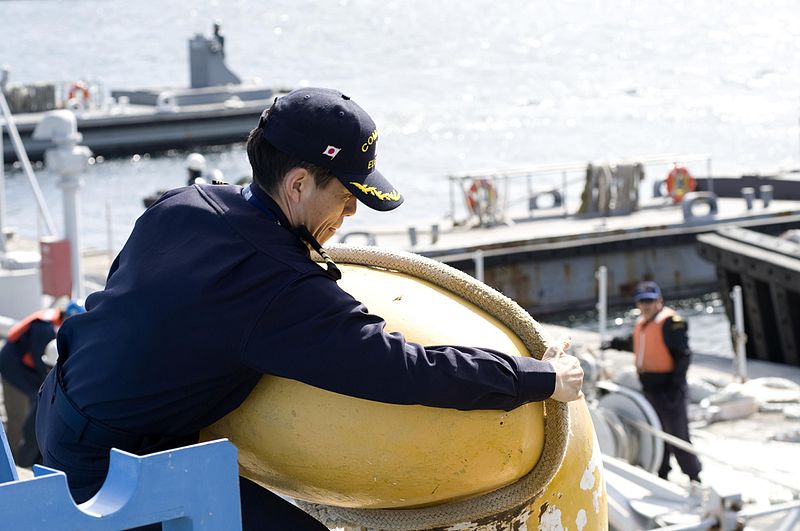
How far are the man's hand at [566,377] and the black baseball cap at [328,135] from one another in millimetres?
475

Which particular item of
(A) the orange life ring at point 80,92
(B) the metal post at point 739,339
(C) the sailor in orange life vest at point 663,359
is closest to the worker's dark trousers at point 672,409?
(C) the sailor in orange life vest at point 663,359

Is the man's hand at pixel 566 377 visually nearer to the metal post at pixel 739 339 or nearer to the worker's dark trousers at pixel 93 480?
the worker's dark trousers at pixel 93 480

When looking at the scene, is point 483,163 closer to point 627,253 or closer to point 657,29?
point 627,253

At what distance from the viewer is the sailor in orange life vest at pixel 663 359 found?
930cm

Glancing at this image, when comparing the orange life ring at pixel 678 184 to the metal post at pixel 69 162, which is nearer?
the metal post at pixel 69 162

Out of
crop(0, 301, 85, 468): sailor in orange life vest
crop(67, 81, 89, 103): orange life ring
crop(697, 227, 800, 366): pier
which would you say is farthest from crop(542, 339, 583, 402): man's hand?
crop(67, 81, 89, 103): orange life ring

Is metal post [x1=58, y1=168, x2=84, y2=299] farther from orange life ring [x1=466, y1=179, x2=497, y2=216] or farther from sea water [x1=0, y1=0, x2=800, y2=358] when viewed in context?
orange life ring [x1=466, y1=179, x2=497, y2=216]

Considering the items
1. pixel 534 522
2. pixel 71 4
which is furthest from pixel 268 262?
pixel 71 4

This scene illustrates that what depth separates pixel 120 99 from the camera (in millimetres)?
43062

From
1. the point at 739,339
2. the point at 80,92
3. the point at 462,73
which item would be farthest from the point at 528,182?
the point at 462,73

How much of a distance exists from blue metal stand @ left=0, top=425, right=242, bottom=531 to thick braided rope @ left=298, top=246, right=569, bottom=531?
54cm

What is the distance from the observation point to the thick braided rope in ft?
8.27

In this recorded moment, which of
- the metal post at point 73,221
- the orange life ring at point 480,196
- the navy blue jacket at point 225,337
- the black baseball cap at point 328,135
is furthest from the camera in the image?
the orange life ring at point 480,196

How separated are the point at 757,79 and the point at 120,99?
119 feet
